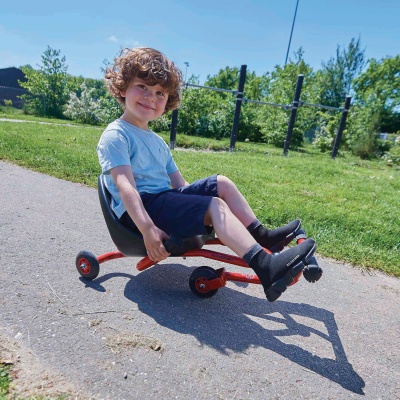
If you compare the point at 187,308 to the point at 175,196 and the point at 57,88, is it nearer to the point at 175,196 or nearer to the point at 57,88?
the point at 175,196

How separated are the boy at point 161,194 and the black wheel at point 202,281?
0.26 metres

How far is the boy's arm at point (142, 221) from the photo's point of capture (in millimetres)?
1595

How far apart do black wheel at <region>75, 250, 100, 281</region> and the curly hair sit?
0.95 metres

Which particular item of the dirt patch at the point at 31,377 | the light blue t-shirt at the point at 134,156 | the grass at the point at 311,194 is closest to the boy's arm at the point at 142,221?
the light blue t-shirt at the point at 134,156

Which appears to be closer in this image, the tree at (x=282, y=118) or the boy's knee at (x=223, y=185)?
the boy's knee at (x=223, y=185)

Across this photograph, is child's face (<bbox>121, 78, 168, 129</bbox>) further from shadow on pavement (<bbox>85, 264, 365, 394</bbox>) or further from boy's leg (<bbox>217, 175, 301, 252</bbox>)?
shadow on pavement (<bbox>85, 264, 365, 394</bbox>)

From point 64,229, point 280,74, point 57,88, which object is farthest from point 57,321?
point 280,74

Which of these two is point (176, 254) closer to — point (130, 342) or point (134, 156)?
point (130, 342)

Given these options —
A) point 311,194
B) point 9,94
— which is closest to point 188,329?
point 311,194

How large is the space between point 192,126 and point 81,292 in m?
12.3

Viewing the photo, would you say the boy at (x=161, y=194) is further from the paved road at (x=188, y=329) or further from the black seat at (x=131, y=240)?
the paved road at (x=188, y=329)

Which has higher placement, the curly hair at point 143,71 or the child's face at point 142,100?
the curly hair at point 143,71

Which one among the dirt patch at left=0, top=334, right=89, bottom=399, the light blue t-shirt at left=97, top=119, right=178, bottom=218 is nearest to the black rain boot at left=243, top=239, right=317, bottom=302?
the light blue t-shirt at left=97, top=119, right=178, bottom=218

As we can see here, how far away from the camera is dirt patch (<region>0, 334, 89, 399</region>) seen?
44.6 inches
